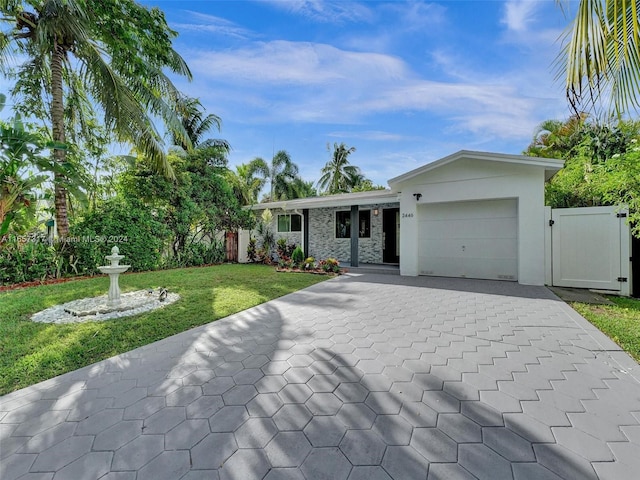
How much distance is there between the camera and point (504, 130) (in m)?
11.6

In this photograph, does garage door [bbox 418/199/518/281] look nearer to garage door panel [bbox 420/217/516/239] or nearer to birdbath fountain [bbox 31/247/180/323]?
garage door panel [bbox 420/217/516/239]

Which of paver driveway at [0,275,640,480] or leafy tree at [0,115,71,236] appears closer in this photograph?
paver driveway at [0,275,640,480]

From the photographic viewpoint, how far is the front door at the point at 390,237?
13.7 metres

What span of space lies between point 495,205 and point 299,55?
25.9 feet

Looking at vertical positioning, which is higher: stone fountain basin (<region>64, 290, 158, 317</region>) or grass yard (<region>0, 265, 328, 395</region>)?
stone fountain basin (<region>64, 290, 158, 317</region>)

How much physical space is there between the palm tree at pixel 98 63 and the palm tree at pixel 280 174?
16.7m

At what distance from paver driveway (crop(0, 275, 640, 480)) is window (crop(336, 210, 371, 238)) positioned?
32.3 feet

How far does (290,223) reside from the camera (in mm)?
15703

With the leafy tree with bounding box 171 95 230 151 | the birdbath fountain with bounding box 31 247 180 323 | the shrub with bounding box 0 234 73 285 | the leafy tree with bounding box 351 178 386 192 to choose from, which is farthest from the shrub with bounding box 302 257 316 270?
the leafy tree with bounding box 351 178 386 192

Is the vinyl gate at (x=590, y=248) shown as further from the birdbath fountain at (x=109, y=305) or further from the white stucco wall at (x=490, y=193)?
the birdbath fountain at (x=109, y=305)

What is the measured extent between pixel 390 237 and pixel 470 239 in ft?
14.5

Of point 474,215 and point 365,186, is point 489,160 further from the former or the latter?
point 365,186

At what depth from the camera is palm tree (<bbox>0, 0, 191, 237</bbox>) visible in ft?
19.7

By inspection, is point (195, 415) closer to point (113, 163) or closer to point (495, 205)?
point (495, 205)
